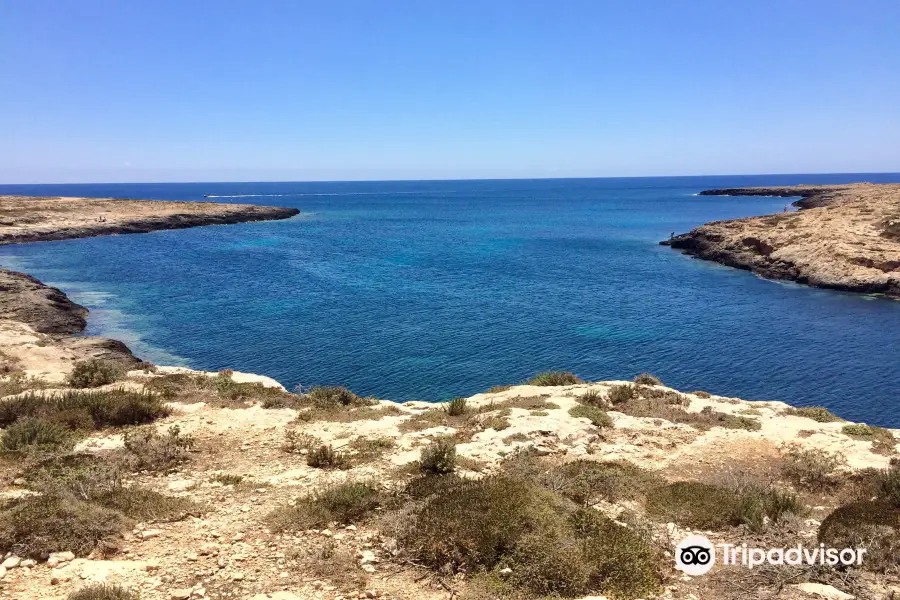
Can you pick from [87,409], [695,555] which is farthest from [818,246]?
[87,409]

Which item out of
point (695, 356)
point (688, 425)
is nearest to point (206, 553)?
point (688, 425)

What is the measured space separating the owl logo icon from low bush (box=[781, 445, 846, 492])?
14.9 ft

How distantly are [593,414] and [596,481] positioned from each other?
5262 millimetres

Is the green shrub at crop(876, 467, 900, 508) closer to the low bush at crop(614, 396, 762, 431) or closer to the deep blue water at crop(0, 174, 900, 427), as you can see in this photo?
the low bush at crop(614, 396, 762, 431)

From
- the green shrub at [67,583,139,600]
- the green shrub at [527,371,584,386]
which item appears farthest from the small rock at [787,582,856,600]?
the green shrub at [527,371,584,386]

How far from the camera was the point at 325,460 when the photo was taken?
44.2ft

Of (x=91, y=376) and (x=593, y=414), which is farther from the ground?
(x=91, y=376)

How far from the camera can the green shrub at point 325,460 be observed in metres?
13.3

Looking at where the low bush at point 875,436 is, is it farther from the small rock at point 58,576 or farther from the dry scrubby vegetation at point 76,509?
the small rock at point 58,576

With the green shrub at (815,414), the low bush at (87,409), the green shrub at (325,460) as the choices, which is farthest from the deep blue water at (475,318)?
the green shrub at (325,460)

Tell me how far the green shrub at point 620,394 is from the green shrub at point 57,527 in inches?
605

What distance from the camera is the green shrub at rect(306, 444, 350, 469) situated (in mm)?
13344

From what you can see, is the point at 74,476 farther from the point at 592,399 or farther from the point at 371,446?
the point at 592,399

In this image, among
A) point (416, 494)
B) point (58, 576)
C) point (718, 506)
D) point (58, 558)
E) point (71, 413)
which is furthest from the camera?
point (71, 413)
